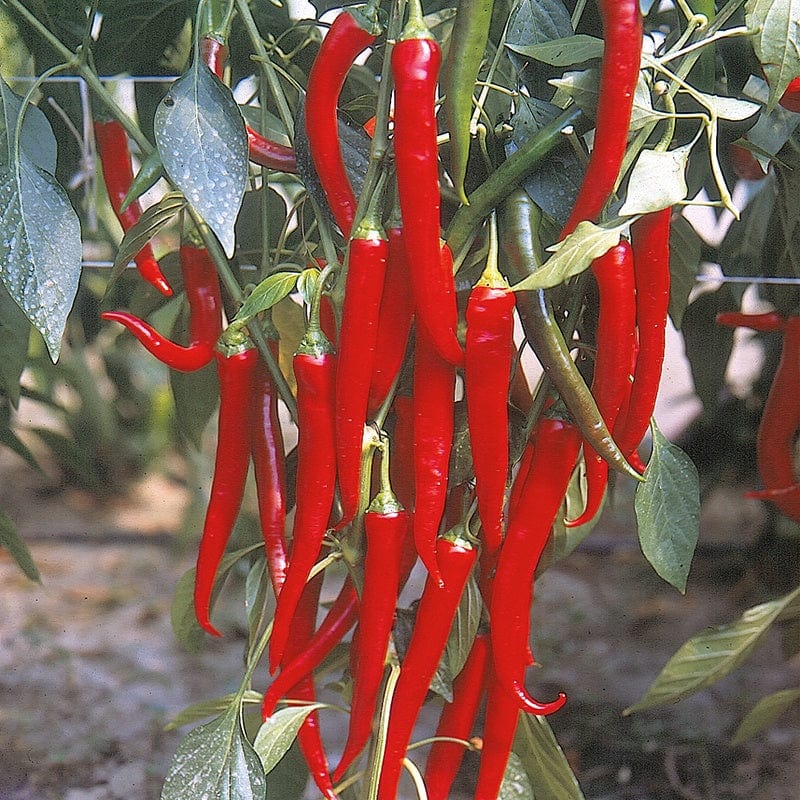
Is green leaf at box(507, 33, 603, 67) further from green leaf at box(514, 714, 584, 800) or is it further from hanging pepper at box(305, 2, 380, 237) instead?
green leaf at box(514, 714, 584, 800)

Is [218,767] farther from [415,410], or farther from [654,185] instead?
[654,185]

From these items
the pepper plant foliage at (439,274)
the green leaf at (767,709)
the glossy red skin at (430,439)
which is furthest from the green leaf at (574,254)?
the green leaf at (767,709)

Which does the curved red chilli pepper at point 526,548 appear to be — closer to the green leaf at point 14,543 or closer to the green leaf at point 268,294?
the green leaf at point 268,294

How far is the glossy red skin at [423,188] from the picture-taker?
51 centimetres

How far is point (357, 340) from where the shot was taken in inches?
22.4

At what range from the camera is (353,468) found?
0.60 m

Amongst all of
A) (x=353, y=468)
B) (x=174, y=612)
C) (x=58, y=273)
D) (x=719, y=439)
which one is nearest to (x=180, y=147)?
(x=58, y=273)

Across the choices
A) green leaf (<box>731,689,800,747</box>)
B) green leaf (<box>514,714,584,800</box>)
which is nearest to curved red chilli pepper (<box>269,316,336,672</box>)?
green leaf (<box>514,714,584,800</box>)

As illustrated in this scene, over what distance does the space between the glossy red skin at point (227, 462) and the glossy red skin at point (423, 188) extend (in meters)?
0.15

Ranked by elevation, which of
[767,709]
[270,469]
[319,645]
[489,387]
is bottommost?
[767,709]

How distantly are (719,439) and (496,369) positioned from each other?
113cm

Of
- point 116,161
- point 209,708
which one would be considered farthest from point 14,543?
point 116,161

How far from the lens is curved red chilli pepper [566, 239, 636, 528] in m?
0.54

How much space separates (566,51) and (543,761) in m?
0.53
